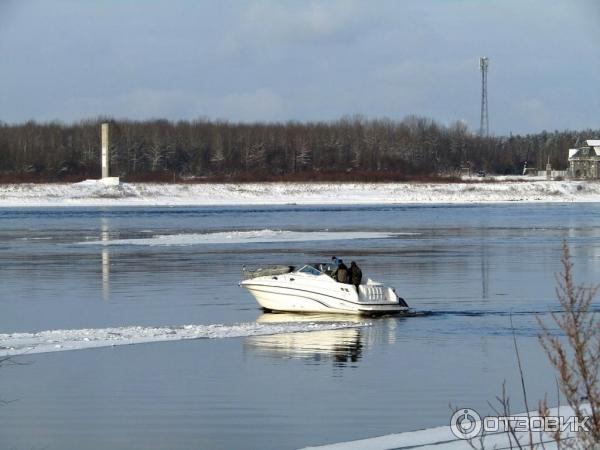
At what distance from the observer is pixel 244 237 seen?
174 feet

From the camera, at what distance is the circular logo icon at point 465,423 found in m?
12.6

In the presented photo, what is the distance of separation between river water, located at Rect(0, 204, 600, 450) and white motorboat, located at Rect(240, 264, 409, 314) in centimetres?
37

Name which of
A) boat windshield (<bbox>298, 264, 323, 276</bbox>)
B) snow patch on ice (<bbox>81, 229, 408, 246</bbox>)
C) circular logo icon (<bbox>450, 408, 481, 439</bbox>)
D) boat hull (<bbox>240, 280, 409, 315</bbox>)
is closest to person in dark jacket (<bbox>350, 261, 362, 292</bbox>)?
boat hull (<bbox>240, 280, 409, 315</bbox>)

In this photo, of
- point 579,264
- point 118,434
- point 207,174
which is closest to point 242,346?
point 118,434

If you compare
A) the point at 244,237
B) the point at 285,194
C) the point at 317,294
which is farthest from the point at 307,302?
the point at 285,194

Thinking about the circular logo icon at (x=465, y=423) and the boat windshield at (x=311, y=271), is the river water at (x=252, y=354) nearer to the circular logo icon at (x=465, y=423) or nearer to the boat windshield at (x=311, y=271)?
the circular logo icon at (x=465, y=423)

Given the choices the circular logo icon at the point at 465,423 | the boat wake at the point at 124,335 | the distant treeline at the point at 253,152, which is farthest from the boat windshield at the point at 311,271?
the distant treeline at the point at 253,152

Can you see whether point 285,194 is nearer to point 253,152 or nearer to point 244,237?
point 253,152

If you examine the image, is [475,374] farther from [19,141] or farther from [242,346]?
[19,141]

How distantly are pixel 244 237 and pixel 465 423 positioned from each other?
39.9 m

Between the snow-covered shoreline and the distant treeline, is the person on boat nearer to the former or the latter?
the snow-covered shoreline

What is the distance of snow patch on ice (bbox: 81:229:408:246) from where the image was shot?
4997 cm

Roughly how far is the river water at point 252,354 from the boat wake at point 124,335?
437 mm

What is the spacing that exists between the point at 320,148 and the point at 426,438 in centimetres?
15978
